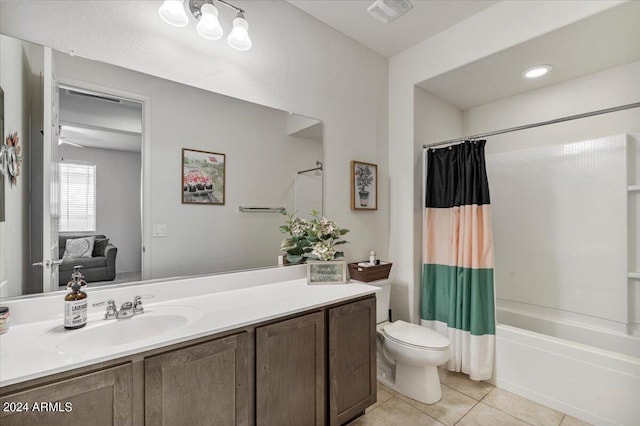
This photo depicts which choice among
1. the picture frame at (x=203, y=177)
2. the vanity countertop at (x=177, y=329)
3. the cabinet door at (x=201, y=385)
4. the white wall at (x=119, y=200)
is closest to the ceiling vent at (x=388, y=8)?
the picture frame at (x=203, y=177)

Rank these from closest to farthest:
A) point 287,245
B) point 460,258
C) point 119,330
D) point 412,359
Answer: point 119,330 → point 412,359 → point 287,245 → point 460,258

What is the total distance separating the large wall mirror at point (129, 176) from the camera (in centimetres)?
121

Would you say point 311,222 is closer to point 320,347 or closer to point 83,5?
point 320,347

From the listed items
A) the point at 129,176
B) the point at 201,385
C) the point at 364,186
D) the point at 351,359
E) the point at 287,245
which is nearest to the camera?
the point at 201,385

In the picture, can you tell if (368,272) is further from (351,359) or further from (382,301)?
(351,359)

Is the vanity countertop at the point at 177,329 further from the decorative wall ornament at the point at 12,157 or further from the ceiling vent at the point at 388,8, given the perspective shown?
the ceiling vent at the point at 388,8

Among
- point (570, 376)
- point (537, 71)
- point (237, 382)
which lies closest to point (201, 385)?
point (237, 382)

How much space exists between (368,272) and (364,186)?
749 mm

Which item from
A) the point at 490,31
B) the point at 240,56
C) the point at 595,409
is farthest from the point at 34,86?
the point at 595,409

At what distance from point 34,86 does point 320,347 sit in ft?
5.75

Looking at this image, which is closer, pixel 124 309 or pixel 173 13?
pixel 124 309

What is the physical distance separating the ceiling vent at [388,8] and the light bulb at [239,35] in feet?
2.77

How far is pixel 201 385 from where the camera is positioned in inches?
42.4

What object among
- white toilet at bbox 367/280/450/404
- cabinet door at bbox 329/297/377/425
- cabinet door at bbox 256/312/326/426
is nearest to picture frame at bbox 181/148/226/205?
cabinet door at bbox 256/312/326/426
